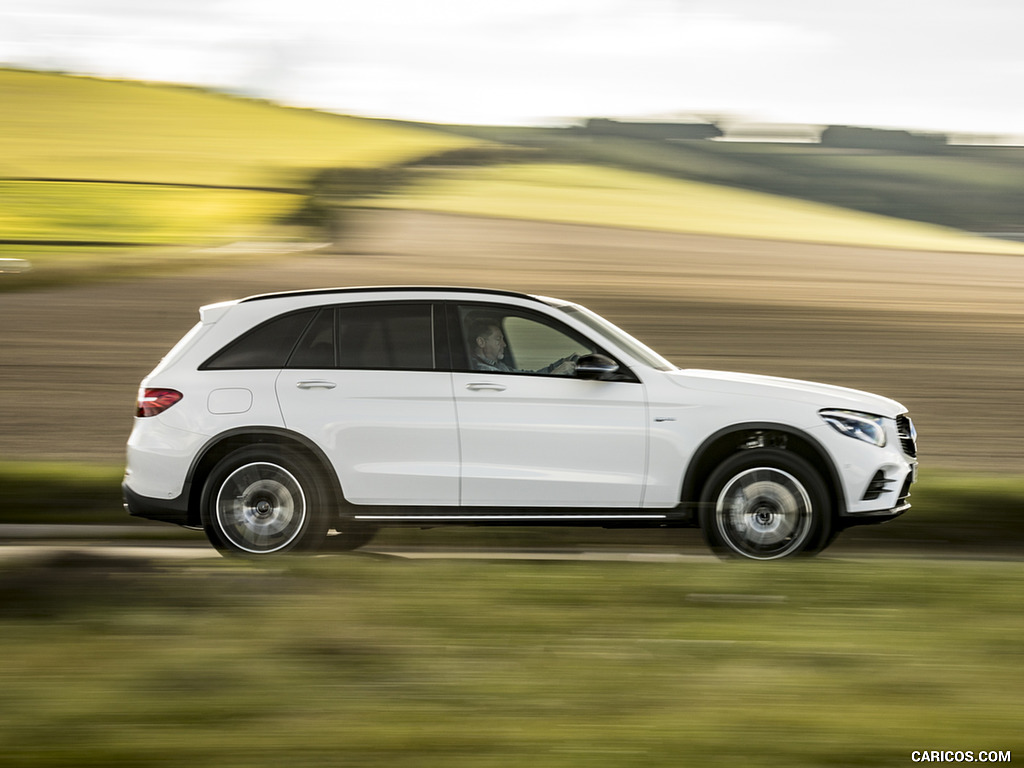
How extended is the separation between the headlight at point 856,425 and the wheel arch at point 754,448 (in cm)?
16

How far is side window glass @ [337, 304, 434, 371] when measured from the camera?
725 centimetres

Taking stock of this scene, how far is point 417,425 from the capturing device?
708 centimetres

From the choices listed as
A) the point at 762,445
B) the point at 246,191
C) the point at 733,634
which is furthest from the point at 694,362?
the point at 246,191

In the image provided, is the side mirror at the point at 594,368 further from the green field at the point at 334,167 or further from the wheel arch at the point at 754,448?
the green field at the point at 334,167

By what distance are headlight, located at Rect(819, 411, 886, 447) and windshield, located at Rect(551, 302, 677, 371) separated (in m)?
0.94

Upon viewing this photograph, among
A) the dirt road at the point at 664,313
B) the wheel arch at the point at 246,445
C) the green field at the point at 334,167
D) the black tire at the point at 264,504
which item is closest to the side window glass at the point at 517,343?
the wheel arch at the point at 246,445

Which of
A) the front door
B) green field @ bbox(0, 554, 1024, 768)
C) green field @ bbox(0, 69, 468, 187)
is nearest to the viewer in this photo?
green field @ bbox(0, 554, 1024, 768)

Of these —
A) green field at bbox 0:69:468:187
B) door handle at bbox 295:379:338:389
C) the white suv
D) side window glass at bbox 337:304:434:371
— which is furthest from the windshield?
green field at bbox 0:69:468:187

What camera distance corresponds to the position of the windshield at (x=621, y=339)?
7.32 metres

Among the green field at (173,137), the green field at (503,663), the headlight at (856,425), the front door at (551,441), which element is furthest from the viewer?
the green field at (173,137)

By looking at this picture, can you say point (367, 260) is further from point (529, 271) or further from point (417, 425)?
point (417, 425)

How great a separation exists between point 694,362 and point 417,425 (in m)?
11.8

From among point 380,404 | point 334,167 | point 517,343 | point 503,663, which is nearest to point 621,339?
point 517,343

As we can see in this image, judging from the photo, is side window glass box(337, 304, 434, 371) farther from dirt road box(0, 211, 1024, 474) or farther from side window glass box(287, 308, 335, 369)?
dirt road box(0, 211, 1024, 474)
